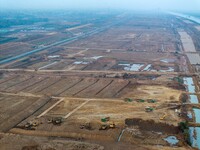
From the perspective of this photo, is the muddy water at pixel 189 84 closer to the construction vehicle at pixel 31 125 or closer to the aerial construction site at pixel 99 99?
the aerial construction site at pixel 99 99

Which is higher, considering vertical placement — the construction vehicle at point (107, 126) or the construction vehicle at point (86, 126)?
the construction vehicle at point (107, 126)

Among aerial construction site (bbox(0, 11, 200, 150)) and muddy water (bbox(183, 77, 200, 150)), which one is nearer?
aerial construction site (bbox(0, 11, 200, 150))

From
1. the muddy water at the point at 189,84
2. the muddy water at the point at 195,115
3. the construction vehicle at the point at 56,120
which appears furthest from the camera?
the muddy water at the point at 189,84

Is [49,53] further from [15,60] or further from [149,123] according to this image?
[149,123]

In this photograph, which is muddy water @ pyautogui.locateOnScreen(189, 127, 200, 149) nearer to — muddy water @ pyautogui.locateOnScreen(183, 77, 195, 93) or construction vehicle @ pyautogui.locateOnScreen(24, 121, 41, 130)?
muddy water @ pyautogui.locateOnScreen(183, 77, 195, 93)

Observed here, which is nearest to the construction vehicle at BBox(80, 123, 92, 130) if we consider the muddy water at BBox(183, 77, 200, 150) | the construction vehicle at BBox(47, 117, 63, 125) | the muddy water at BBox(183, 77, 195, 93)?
the construction vehicle at BBox(47, 117, 63, 125)

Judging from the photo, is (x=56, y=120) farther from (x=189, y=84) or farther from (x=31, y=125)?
(x=189, y=84)

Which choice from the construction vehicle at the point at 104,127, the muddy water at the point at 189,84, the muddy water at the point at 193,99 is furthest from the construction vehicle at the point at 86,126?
the muddy water at the point at 189,84

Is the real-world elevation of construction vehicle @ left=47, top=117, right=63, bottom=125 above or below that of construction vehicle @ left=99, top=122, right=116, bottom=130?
below
